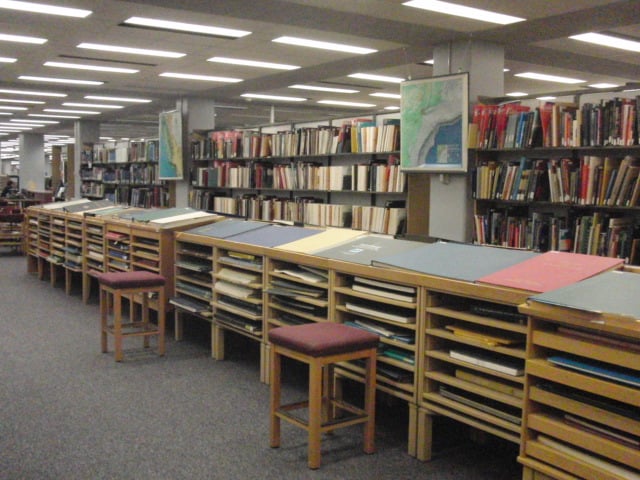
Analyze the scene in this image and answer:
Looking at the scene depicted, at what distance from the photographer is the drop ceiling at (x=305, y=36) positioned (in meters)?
5.69

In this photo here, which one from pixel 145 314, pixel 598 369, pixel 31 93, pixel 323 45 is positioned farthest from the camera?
pixel 31 93

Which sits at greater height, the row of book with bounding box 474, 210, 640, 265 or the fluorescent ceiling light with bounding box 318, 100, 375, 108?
the fluorescent ceiling light with bounding box 318, 100, 375, 108

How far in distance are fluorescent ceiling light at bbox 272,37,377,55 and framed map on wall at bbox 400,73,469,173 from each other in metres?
1.08

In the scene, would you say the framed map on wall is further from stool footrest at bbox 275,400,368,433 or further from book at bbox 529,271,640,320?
book at bbox 529,271,640,320

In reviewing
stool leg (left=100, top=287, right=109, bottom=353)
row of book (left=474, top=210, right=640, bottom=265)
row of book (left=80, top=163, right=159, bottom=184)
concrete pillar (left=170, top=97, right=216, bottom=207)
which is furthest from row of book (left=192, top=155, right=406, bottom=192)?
stool leg (left=100, top=287, right=109, bottom=353)

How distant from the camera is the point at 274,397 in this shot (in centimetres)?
326

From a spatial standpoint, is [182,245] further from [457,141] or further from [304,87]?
[304,87]

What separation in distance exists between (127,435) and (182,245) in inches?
86.4

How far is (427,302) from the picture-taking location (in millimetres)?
3064

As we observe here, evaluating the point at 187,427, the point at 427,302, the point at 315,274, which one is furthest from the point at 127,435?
the point at 427,302

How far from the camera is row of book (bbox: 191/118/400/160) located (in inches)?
288

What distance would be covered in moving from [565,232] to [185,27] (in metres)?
4.22

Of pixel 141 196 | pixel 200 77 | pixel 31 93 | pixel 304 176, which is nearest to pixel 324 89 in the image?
pixel 200 77

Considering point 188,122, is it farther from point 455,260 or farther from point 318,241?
point 455,260
